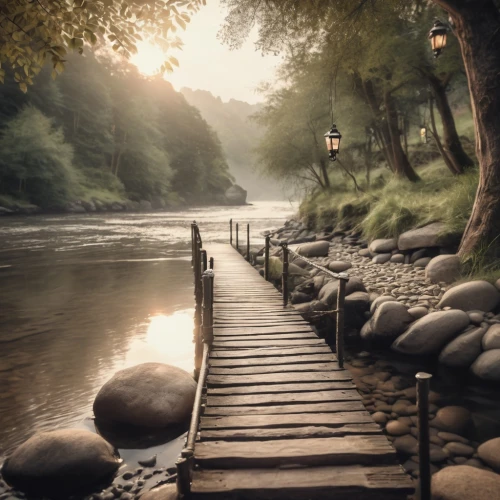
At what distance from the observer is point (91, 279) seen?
1334 centimetres

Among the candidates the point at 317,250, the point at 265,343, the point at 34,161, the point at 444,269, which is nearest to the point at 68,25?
the point at 265,343

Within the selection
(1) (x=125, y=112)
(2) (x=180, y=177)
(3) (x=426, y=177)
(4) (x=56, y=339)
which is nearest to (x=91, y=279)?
(4) (x=56, y=339)

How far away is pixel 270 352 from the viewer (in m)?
5.47

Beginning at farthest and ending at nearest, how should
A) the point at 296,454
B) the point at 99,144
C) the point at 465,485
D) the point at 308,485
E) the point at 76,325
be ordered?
1. the point at 99,144
2. the point at 76,325
3. the point at 296,454
4. the point at 465,485
5. the point at 308,485

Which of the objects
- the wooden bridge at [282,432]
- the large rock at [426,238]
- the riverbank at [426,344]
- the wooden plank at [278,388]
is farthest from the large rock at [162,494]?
the large rock at [426,238]

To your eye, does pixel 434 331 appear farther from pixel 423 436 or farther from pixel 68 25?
pixel 68 25

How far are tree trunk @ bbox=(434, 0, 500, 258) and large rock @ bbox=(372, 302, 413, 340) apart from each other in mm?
2064

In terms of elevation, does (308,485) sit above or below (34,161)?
below

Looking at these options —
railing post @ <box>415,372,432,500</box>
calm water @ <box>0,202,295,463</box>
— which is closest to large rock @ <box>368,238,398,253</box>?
calm water @ <box>0,202,295,463</box>

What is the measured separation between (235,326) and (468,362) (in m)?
3.52

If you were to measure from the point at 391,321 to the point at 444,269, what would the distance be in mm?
2092

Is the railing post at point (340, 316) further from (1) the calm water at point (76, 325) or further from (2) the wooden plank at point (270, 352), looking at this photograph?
(1) the calm water at point (76, 325)

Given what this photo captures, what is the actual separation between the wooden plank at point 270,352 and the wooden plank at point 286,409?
53.3 inches

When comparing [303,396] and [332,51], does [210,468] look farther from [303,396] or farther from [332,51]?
[332,51]
